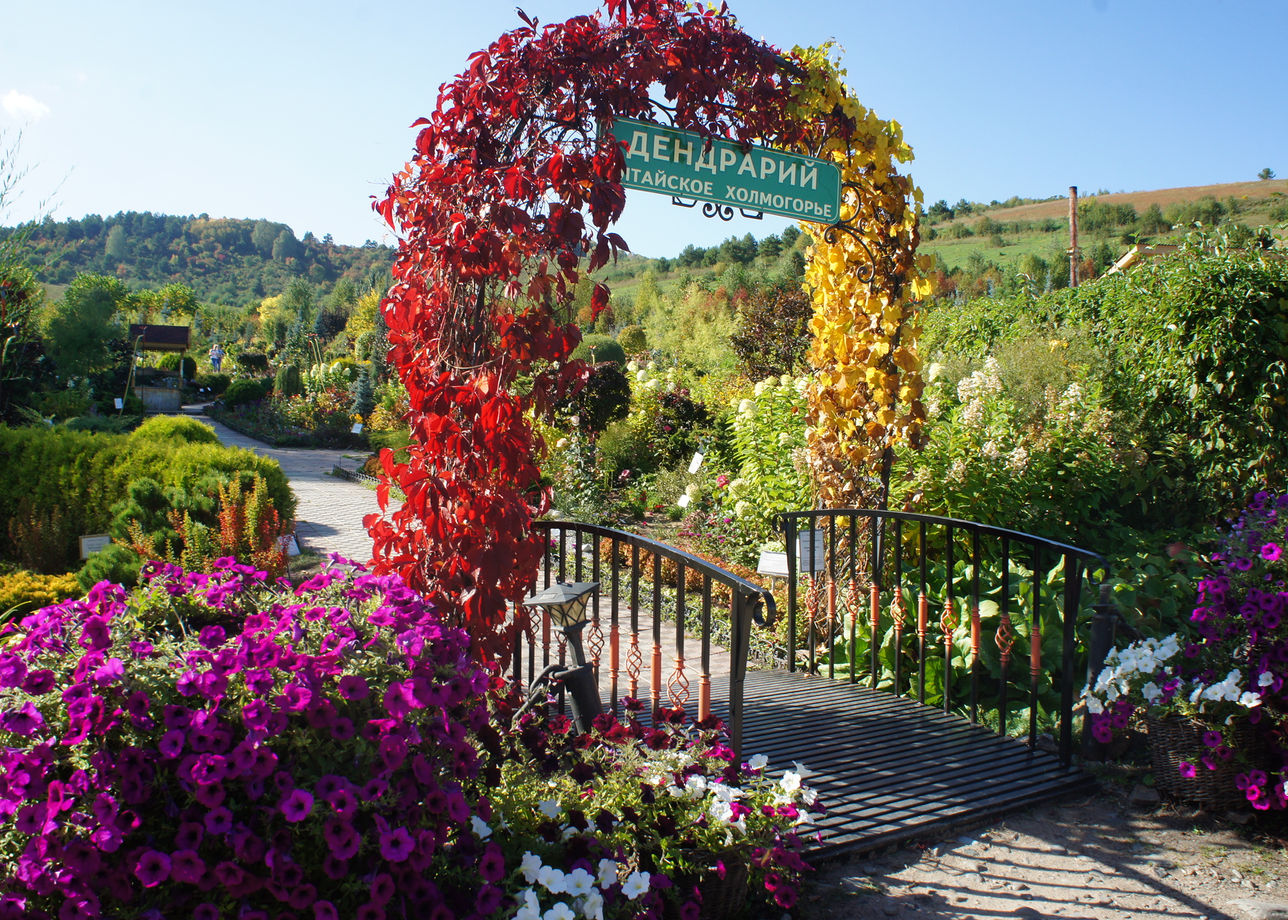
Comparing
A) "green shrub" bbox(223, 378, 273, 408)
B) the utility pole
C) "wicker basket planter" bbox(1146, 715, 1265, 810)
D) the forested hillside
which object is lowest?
"wicker basket planter" bbox(1146, 715, 1265, 810)

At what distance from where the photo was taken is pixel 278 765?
162cm

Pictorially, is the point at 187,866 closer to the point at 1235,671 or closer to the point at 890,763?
the point at 890,763

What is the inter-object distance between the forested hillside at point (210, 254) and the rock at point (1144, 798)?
7476 cm

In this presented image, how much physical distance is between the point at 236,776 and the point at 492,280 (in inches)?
67.8

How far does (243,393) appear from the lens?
23.7 m

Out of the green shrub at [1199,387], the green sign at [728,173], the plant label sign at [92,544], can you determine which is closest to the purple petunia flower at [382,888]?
the green sign at [728,173]

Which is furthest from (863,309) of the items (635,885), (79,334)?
(79,334)

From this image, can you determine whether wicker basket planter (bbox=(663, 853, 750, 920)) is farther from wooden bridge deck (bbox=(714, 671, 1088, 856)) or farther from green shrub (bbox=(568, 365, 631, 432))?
green shrub (bbox=(568, 365, 631, 432))

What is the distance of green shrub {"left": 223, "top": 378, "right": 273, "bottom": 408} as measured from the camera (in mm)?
23641

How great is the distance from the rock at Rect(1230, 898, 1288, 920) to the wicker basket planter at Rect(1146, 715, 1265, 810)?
0.50 meters

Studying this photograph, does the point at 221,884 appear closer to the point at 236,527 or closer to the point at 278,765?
the point at 278,765

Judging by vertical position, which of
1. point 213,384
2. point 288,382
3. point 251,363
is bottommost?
point 288,382

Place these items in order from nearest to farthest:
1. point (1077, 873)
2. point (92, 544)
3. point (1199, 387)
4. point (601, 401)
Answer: point (1077, 873) < point (92, 544) < point (1199, 387) < point (601, 401)

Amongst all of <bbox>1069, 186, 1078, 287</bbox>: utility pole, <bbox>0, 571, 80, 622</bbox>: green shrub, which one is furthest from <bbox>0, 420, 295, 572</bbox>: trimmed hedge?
<bbox>1069, 186, 1078, 287</bbox>: utility pole
